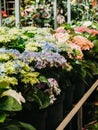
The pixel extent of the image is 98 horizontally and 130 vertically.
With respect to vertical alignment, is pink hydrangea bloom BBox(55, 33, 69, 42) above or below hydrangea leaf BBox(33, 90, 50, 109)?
above

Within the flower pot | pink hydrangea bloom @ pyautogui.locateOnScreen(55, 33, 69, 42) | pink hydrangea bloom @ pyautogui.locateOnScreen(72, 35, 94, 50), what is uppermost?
pink hydrangea bloom @ pyautogui.locateOnScreen(55, 33, 69, 42)

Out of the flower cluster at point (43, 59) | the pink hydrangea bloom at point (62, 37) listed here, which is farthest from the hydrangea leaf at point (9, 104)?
the pink hydrangea bloom at point (62, 37)

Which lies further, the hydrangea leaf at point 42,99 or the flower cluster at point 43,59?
the flower cluster at point 43,59

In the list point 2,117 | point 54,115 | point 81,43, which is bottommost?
point 54,115

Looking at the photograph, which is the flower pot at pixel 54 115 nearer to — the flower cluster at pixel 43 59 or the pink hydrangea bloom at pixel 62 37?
the flower cluster at pixel 43 59

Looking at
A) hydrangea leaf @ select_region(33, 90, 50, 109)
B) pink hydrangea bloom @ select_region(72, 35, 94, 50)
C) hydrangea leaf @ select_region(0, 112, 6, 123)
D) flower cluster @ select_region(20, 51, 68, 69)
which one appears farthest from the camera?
pink hydrangea bloom @ select_region(72, 35, 94, 50)

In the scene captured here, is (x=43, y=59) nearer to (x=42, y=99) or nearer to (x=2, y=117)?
(x=42, y=99)

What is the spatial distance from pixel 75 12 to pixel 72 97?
3.36 meters

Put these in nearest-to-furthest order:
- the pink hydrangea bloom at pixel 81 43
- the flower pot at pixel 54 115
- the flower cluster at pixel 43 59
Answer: the flower cluster at pixel 43 59
the flower pot at pixel 54 115
the pink hydrangea bloom at pixel 81 43

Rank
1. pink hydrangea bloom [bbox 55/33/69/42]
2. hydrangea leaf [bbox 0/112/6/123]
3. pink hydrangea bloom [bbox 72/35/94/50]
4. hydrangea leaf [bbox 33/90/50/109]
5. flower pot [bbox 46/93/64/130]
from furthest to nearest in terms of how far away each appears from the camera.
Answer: pink hydrangea bloom [bbox 72/35/94/50] → pink hydrangea bloom [bbox 55/33/69/42] → flower pot [bbox 46/93/64/130] → hydrangea leaf [bbox 33/90/50/109] → hydrangea leaf [bbox 0/112/6/123]

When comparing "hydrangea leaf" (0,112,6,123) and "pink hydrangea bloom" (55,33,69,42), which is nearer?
"hydrangea leaf" (0,112,6,123)

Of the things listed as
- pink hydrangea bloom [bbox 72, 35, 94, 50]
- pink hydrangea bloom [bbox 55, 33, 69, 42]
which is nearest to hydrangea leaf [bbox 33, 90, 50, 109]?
pink hydrangea bloom [bbox 55, 33, 69, 42]

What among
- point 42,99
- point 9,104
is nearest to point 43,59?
point 42,99

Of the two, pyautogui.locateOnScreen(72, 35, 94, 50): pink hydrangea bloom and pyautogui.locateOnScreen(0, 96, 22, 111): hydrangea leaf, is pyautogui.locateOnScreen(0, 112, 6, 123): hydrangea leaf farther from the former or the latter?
pyautogui.locateOnScreen(72, 35, 94, 50): pink hydrangea bloom
